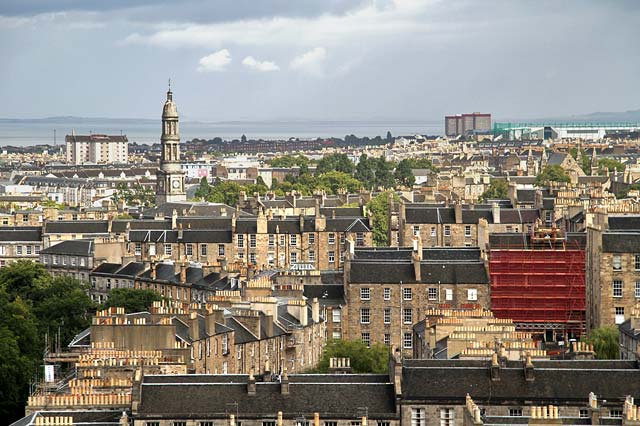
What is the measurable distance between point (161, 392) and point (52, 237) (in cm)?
9931

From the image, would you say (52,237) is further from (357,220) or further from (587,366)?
(587,366)

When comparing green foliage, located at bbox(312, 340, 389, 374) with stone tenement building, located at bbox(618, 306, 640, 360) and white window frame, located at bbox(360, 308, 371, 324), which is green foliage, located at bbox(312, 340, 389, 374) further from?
white window frame, located at bbox(360, 308, 371, 324)

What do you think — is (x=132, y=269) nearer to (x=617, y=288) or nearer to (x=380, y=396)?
(x=617, y=288)

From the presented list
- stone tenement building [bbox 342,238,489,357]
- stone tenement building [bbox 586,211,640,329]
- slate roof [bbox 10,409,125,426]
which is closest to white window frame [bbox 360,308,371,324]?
stone tenement building [bbox 342,238,489,357]

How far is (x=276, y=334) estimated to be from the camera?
82.8 m

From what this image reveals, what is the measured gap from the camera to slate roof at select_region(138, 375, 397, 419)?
54.4m

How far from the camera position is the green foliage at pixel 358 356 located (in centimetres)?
7844

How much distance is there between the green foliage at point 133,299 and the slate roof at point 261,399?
40.7 m

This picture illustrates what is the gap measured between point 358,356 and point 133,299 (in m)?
22.7

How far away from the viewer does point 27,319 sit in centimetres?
8788

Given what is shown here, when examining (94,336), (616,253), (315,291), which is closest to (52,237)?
(315,291)

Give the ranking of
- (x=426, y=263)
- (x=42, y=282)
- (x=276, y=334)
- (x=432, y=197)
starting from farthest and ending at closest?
(x=432, y=197), (x=42, y=282), (x=426, y=263), (x=276, y=334)

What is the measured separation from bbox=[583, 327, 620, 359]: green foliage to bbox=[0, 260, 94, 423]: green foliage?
80.0 ft

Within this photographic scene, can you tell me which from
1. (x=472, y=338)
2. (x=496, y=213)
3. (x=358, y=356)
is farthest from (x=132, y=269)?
(x=472, y=338)
